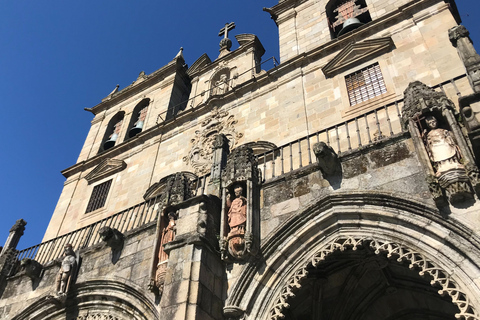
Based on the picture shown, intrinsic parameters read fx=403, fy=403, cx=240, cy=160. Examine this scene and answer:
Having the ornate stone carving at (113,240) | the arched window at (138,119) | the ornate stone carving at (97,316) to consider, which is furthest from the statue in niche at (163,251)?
the arched window at (138,119)

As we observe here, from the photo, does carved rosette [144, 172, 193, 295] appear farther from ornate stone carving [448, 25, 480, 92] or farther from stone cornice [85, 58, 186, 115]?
stone cornice [85, 58, 186, 115]

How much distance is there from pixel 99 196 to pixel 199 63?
7901 mm

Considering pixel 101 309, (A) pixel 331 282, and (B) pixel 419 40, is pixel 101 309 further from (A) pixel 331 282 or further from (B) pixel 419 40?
(B) pixel 419 40

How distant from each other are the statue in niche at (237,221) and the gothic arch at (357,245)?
1.22ft

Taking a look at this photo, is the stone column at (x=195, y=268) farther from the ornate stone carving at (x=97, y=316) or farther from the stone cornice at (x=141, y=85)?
A: the stone cornice at (x=141, y=85)

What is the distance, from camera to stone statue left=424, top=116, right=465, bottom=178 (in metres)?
5.83

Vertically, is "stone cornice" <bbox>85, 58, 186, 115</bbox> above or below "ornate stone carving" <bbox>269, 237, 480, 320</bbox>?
above

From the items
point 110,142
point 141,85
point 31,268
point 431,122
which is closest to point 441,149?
point 431,122

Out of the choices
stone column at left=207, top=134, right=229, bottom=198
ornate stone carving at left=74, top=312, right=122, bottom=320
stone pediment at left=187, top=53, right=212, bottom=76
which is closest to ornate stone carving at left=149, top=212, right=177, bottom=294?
stone column at left=207, top=134, right=229, bottom=198

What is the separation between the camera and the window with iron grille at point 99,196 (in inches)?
641

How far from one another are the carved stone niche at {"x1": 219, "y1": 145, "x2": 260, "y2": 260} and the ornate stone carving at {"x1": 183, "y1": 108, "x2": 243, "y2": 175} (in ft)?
19.0

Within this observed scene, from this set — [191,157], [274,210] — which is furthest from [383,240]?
[191,157]

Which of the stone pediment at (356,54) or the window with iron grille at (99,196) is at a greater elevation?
the stone pediment at (356,54)

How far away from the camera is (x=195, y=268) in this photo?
21.6 feet
